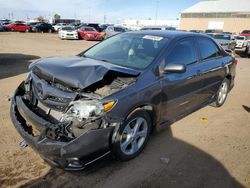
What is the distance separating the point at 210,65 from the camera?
473 centimetres

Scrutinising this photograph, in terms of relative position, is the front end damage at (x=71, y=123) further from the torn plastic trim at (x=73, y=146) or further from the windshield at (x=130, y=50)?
the windshield at (x=130, y=50)

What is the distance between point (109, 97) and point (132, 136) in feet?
2.51

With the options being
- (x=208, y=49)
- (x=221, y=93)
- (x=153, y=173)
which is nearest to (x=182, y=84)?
(x=208, y=49)

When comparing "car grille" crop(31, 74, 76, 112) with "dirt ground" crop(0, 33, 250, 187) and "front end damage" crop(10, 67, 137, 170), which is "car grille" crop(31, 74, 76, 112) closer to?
"front end damage" crop(10, 67, 137, 170)

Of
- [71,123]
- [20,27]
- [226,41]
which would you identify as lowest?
[20,27]

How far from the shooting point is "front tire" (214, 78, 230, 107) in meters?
5.51

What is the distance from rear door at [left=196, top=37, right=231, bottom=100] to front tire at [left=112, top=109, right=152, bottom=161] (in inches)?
65.1

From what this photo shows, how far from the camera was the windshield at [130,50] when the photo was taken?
12.3 ft

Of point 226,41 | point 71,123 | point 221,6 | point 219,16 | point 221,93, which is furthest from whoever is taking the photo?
point 221,6

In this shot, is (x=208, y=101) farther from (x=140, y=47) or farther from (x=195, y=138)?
(x=140, y=47)

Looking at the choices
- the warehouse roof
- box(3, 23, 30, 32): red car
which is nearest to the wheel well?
box(3, 23, 30, 32): red car

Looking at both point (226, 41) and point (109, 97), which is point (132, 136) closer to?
point (109, 97)

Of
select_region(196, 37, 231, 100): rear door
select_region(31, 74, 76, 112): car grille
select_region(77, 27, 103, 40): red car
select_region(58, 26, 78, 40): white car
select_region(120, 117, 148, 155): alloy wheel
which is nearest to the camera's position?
select_region(31, 74, 76, 112): car grille

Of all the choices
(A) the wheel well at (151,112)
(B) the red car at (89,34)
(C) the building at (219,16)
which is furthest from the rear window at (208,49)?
(C) the building at (219,16)
